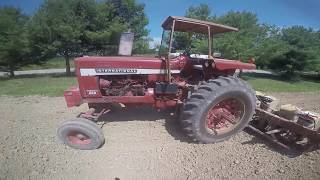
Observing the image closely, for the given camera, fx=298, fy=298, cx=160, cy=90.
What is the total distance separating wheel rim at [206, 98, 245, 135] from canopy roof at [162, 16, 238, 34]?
151 cm

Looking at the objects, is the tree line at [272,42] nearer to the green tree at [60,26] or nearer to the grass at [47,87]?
the grass at [47,87]

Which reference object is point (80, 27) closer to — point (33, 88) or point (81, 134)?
point (33, 88)

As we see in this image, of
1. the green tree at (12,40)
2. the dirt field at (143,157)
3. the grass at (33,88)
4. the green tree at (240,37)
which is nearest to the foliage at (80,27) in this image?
the green tree at (12,40)

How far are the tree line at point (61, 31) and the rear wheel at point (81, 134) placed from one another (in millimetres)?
13285

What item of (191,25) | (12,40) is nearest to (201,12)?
(12,40)

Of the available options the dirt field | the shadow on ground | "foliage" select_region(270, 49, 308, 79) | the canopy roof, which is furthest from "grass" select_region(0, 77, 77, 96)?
"foliage" select_region(270, 49, 308, 79)

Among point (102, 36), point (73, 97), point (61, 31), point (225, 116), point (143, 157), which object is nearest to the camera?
point (143, 157)

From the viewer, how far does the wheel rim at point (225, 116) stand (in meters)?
5.68

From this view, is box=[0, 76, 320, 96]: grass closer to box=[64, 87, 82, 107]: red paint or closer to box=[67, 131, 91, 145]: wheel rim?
box=[64, 87, 82, 107]: red paint

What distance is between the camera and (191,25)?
591 centimetres

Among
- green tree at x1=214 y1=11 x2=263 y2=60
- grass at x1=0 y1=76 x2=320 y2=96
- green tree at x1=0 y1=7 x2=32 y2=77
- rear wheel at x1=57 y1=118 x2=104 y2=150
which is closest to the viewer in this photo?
rear wheel at x1=57 y1=118 x2=104 y2=150

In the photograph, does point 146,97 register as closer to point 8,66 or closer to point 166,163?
point 166,163

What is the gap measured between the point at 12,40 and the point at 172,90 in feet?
51.4

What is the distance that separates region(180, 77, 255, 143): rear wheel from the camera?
5.30 meters
